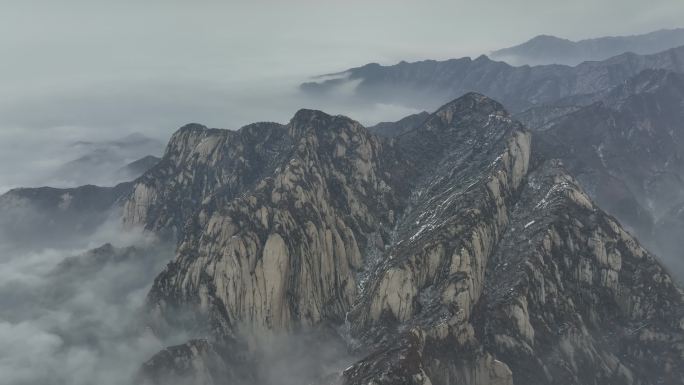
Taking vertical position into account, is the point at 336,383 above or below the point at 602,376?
above

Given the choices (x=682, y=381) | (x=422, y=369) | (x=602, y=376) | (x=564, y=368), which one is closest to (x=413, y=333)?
(x=422, y=369)

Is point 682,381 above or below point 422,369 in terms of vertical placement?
below

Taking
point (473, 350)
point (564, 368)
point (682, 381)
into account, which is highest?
point (473, 350)

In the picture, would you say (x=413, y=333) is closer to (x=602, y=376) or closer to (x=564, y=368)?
(x=564, y=368)

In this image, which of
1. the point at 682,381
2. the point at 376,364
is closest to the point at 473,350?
the point at 376,364

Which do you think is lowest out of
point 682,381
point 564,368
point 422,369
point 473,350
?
point 682,381

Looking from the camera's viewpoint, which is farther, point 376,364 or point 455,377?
point 455,377

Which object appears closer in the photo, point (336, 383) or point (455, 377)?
point (336, 383)

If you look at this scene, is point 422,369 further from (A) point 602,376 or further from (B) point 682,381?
(B) point 682,381
